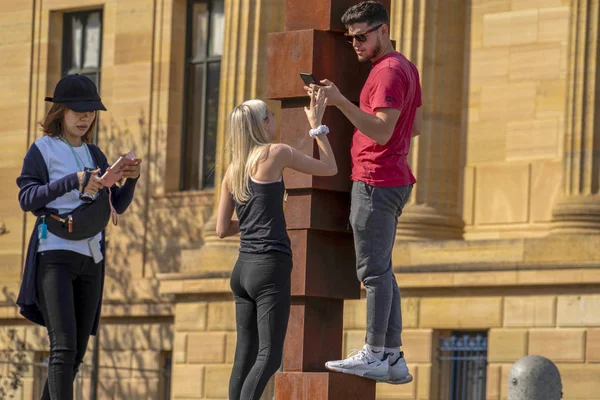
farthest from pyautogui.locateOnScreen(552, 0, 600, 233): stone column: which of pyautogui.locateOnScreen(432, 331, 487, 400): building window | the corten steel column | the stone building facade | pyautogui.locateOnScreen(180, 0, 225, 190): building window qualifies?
the corten steel column

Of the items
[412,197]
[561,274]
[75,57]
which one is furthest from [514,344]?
[75,57]

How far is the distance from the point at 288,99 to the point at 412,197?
40.0 feet

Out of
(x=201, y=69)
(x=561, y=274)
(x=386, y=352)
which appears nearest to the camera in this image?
(x=386, y=352)

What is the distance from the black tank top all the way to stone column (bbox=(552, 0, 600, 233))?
37.0 feet

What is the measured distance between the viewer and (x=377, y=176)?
443 inches

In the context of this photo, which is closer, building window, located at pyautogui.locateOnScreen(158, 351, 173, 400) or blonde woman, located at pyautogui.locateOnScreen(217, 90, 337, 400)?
blonde woman, located at pyautogui.locateOnScreen(217, 90, 337, 400)

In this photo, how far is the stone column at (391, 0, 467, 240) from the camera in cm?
2372

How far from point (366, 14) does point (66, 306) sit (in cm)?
243

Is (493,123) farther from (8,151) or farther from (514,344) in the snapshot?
(8,151)

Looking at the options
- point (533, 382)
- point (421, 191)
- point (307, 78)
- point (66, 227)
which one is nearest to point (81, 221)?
point (66, 227)

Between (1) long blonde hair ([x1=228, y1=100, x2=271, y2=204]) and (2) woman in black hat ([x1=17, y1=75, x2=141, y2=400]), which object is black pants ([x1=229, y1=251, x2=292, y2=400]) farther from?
(2) woman in black hat ([x1=17, y1=75, x2=141, y2=400])

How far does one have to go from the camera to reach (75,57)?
29.3 meters

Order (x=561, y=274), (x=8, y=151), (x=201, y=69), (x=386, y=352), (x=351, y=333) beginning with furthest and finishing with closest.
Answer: (x=8, y=151) → (x=201, y=69) → (x=351, y=333) → (x=561, y=274) → (x=386, y=352)

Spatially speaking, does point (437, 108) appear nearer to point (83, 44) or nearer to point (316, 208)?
point (83, 44)
